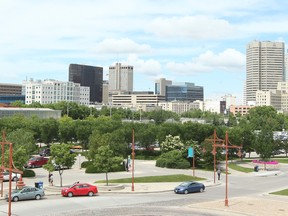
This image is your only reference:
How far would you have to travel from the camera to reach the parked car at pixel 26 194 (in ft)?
144

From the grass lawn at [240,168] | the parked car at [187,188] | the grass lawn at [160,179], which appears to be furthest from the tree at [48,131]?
the parked car at [187,188]

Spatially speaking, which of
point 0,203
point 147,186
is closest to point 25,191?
point 0,203

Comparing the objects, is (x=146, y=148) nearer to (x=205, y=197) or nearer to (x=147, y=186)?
(x=147, y=186)

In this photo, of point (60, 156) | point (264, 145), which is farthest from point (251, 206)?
point (264, 145)

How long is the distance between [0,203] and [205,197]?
19.5 m

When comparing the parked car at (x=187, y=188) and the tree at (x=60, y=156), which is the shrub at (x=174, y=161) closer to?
the parked car at (x=187, y=188)

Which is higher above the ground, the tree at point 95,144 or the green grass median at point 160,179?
the tree at point 95,144

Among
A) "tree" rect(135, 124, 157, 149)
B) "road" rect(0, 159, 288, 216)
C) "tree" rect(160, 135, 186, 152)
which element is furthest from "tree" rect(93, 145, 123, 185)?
"tree" rect(135, 124, 157, 149)

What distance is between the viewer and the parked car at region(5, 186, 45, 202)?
43812 millimetres

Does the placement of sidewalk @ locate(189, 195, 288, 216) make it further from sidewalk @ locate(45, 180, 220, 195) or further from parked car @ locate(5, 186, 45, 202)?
parked car @ locate(5, 186, 45, 202)

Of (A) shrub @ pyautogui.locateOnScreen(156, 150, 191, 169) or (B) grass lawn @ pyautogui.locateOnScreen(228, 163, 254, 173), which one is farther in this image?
(B) grass lawn @ pyautogui.locateOnScreen(228, 163, 254, 173)

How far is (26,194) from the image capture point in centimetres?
4444

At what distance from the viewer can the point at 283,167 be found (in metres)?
84.1

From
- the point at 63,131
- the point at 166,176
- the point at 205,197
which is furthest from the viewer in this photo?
the point at 63,131
